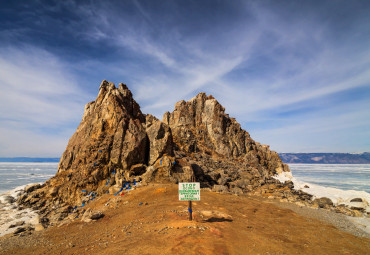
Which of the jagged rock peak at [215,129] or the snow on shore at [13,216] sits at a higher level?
the jagged rock peak at [215,129]

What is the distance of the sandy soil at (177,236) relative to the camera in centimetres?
837

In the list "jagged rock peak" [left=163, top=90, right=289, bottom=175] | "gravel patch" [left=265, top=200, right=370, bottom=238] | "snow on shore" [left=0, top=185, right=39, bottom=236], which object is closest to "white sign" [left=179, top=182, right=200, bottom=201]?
"gravel patch" [left=265, top=200, right=370, bottom=238]

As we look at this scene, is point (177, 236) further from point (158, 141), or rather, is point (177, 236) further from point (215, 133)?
point (215, 133)

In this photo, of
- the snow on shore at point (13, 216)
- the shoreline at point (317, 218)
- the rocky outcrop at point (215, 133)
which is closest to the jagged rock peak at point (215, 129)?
the rocky outcrop at point (215, 133)

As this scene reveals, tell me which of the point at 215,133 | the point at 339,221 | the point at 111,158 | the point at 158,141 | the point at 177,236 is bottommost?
the point at 339,221

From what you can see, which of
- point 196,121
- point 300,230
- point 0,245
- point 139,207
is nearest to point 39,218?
point 0,245

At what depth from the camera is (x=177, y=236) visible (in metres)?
8.82

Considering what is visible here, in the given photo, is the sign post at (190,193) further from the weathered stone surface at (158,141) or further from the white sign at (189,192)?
the weathered stone surface at (158,141)

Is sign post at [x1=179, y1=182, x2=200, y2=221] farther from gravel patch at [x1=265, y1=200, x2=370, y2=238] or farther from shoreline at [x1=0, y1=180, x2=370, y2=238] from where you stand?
shoreline at [x1=0, y1=180, x2=370, y2=238]

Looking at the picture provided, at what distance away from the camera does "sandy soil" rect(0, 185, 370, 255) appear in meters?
8.37

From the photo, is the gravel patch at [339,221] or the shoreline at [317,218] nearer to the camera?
the gravel patch at [339,221]

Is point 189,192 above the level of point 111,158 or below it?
below

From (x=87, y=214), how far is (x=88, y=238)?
13.1 ft

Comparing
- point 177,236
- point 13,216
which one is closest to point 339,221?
point 177,236
